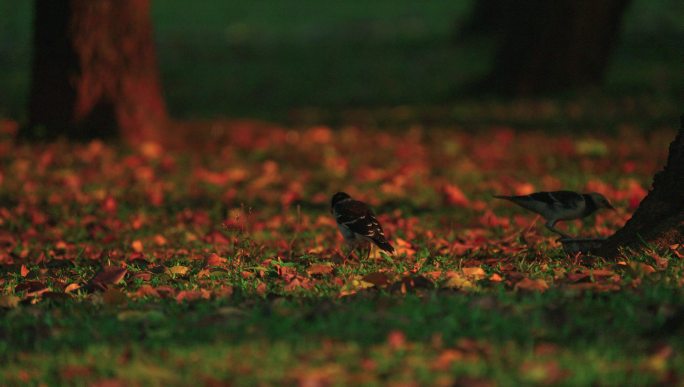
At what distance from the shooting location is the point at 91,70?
13344mm

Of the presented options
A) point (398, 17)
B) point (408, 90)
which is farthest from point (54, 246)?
point (398, 17)

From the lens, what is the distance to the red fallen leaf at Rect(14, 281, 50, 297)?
20.3 ft

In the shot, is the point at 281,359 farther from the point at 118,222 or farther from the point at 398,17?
the point at 398,17

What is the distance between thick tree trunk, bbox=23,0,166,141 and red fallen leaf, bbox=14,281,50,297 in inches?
285

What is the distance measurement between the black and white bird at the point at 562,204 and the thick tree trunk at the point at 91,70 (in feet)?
23.2

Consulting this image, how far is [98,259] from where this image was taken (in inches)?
309

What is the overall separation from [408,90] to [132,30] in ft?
26.2

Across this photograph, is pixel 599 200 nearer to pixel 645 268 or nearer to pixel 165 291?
pixel 645 268

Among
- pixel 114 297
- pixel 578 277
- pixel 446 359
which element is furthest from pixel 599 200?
pixel 446 359

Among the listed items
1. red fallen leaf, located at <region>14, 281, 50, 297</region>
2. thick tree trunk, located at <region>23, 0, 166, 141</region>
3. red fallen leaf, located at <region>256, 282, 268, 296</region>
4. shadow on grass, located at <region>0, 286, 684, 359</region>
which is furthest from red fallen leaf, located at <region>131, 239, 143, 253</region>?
thick tree trunk, located at <region>23, 0, 166, 141</region>

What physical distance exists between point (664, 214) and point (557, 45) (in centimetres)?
1170

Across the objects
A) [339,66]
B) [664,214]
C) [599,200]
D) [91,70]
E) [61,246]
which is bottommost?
[61,246]

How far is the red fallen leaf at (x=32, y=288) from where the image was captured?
6202mm

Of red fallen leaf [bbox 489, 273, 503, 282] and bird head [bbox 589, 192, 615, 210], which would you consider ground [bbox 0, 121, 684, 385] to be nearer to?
red fallen leaf [bbox 489, 273, 503, 282]
